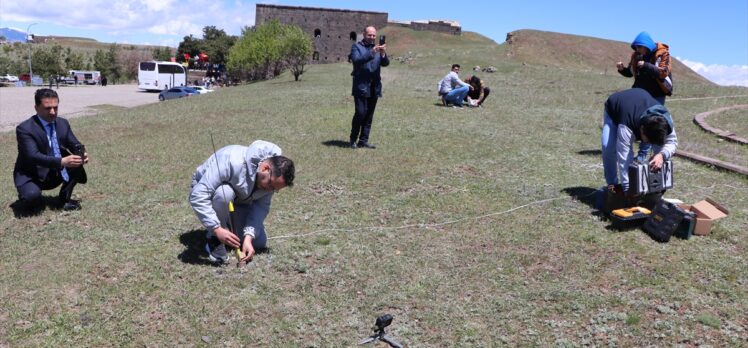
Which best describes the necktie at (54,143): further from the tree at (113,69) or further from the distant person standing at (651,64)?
the tree at (113,69)

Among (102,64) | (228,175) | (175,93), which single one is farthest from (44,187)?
(102,64)

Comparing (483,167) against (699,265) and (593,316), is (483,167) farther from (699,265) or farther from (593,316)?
(593,316)

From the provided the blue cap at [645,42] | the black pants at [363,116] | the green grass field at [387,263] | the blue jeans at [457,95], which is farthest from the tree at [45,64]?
the blue cap at [645,42]

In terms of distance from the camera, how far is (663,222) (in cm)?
561

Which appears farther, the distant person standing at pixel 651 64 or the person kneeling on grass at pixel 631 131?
the distant person standing at pixel 651 64

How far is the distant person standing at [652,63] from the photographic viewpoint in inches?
305

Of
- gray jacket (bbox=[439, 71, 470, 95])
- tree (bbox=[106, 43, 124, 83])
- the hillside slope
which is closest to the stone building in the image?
tree (bbox=[106, 43, 124, 83])

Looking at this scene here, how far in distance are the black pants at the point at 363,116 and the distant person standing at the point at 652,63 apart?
13.7 ft

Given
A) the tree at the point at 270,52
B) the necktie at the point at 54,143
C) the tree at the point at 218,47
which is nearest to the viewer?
the necktie at the point at 54,143

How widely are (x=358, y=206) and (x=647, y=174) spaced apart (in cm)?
324

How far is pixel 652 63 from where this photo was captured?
7.91 m

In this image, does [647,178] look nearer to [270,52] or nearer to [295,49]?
[295,49]

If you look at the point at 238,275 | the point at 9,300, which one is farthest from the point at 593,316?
the point at 9,300

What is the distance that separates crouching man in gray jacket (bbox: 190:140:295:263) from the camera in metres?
4.49
